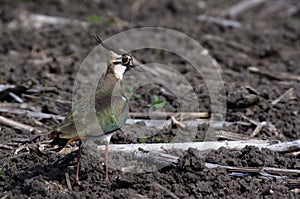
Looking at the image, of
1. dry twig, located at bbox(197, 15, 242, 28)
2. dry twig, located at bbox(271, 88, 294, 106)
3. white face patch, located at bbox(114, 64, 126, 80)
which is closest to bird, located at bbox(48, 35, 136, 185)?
white face patch, located at bbox(114, 64, 126, 80)

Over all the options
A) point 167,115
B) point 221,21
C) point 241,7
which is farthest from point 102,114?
point 241,7

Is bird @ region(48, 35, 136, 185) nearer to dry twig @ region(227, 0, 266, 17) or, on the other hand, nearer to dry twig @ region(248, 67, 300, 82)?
dry twig @ region(248, 67, 300, 82)

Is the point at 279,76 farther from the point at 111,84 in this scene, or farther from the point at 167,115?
the point at 111,84

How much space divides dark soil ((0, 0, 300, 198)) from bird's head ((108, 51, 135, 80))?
805mm

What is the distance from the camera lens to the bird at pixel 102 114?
5414 millimetres

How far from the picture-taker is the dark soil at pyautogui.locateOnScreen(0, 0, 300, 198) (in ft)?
18.0

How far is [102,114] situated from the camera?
18.5 ft

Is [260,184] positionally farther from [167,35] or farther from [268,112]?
[167,35]

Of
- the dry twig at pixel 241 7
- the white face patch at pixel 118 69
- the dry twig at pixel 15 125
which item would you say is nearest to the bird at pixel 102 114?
the white face patch at pixel 118 69

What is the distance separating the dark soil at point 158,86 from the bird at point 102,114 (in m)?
0.39

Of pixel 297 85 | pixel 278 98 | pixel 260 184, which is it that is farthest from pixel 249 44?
pixel 260 184

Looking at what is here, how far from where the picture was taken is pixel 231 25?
12672mm

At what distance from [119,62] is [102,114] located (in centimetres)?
70

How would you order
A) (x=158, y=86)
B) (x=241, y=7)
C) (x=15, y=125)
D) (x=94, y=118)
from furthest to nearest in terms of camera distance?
(x=241, y=7) < (x=158, y=86) < (x=15, y=125) < (x=94, y=118)
